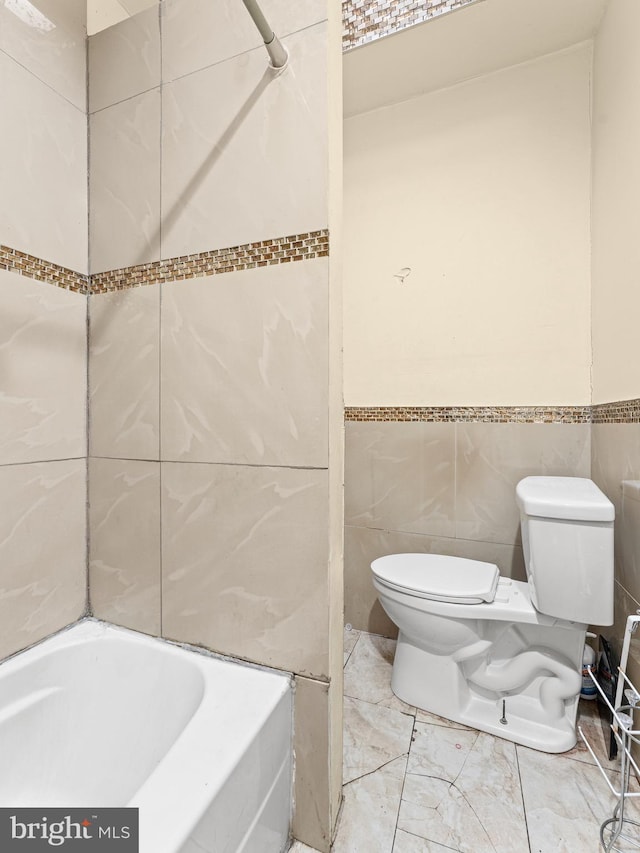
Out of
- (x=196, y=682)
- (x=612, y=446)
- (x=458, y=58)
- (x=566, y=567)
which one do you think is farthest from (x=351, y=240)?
(x=196, y=682)

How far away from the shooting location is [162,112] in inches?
47.4

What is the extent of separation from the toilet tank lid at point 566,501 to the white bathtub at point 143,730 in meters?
0.94

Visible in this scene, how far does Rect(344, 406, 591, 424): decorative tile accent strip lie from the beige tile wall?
26mm

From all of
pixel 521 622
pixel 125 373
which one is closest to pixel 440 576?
pixel 521 622

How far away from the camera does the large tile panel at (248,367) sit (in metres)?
1.05

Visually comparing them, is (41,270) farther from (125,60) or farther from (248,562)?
(248,562)

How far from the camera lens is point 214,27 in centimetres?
114

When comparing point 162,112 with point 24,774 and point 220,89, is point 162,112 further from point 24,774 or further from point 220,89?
point 24,774

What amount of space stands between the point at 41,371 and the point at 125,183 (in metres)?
0.61

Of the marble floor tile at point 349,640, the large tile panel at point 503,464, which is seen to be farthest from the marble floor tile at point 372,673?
the large tile panel at point 503,464

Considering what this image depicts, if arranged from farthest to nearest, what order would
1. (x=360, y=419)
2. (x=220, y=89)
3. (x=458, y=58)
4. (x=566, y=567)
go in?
(x=360, y=419)
(x=458, y=58)
(x=566, y=567)
(x=220, y=89)

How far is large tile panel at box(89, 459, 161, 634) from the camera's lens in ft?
→ 4.09

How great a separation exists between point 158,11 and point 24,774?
2043 mm

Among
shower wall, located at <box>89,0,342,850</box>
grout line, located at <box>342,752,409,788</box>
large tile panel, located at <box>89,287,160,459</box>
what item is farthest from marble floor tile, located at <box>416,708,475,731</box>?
large tile panel, located at <box>89,287,160,459</box>
